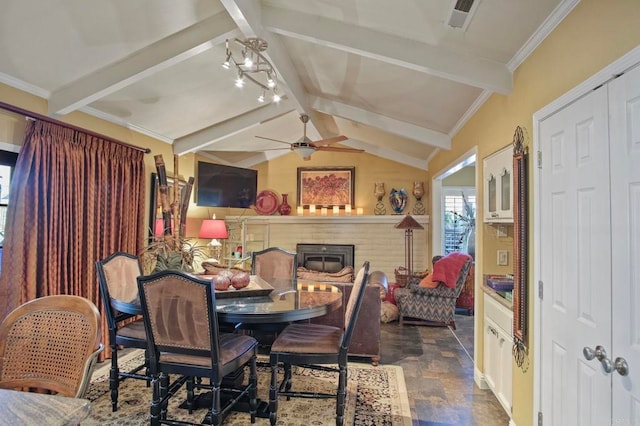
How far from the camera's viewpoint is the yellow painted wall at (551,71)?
55.7 inches

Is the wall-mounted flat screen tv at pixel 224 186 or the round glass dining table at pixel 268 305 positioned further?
A: the wall-mounted flat screen tv at pixel 224 186

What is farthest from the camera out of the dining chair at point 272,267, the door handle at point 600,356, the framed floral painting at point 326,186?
the framed floral painting at point 326,186

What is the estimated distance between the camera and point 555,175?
6.23ft

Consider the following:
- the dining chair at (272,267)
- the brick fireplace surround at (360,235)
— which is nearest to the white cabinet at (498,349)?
the dining chair at (272,267)

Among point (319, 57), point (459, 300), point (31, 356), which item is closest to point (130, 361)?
point (31, 356)

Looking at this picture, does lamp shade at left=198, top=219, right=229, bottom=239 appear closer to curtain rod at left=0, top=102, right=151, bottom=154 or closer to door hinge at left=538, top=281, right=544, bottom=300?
curtain rod at left=0, top=102, right=151, bottom=154

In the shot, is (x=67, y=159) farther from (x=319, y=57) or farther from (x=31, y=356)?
(x=319, y=57)

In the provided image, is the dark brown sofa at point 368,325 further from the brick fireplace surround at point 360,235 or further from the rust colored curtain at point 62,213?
the brick fireplace surround at point 360,235

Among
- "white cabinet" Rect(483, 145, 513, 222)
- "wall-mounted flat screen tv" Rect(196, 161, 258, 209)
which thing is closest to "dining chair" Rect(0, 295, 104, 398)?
"white cabinet" Rect(483, 145, 513, 222)

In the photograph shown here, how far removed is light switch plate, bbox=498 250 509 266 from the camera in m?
3.10

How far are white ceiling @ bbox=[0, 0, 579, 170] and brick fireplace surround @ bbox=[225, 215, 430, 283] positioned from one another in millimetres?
2704

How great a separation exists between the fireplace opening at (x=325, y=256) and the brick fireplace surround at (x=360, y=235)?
0.09m

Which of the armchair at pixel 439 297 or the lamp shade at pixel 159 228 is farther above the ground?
the lamp shade at pixel 159 228

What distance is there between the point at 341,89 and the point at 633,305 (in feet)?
11.6
